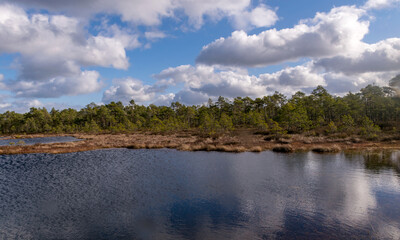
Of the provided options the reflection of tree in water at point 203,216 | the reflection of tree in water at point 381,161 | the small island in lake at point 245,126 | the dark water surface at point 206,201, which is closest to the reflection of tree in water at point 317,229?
the dark water surface at point 206,201

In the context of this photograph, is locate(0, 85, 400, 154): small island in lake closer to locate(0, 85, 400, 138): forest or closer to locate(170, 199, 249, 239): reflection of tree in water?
locate(0, 85, 400, 138): forest

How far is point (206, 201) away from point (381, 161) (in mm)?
37236

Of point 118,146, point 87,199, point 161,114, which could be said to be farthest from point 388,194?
point 161,114

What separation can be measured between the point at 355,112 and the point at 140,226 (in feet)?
373

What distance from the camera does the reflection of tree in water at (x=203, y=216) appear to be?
1842cm

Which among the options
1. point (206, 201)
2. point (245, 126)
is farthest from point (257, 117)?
point (206, 201)

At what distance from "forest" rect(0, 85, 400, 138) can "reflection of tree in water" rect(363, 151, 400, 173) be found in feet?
70.0

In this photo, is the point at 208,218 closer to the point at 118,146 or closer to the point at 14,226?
the point at 14,226

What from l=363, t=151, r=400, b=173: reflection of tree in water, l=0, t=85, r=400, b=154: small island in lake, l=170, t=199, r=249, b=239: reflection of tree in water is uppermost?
l=0, t=85, r=400, b=154: small island in lake

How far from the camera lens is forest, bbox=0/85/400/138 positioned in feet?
292

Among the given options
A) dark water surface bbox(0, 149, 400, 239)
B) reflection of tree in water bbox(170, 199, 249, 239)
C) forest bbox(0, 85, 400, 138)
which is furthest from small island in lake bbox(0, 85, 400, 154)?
reflection of tree in water bbox(170, 199, 249, 239)

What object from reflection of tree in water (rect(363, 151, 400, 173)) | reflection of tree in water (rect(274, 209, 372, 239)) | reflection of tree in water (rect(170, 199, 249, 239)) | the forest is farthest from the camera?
the forest

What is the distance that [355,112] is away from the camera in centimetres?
10169

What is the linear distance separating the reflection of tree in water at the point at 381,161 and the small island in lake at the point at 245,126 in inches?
265
